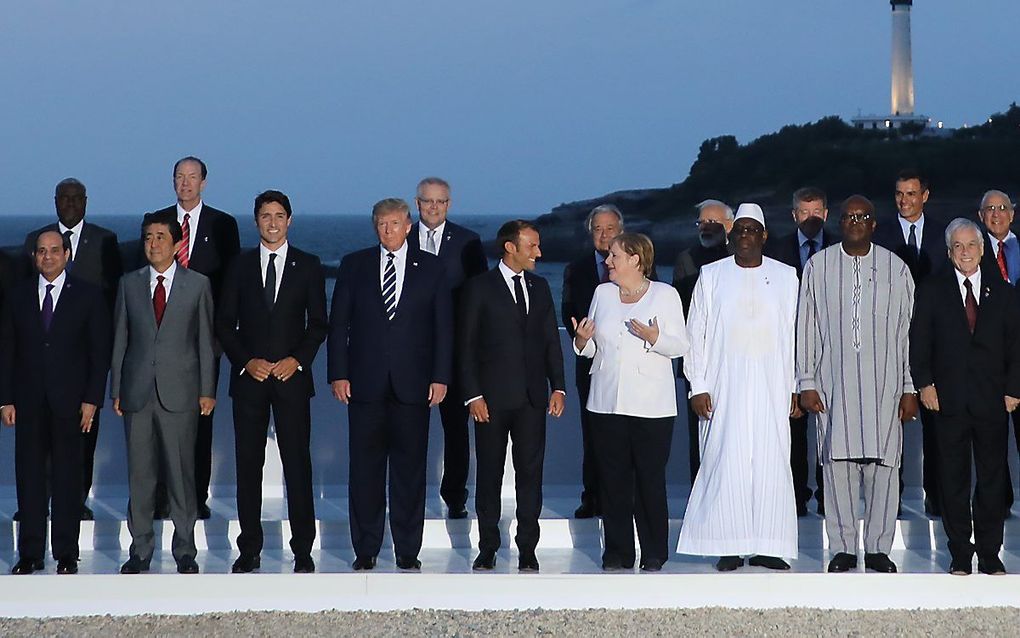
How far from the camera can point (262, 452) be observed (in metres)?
6.48

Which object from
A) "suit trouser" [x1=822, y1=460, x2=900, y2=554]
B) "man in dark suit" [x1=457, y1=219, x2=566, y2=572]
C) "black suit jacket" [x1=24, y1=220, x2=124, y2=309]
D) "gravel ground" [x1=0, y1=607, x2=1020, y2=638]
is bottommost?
"gravel ground" [x1=0, y1=607, x2=1020, y2=638]

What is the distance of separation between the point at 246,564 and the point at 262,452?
0.47 meters

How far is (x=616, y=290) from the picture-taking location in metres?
6.39

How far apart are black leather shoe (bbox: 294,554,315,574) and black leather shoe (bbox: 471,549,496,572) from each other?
68 cm

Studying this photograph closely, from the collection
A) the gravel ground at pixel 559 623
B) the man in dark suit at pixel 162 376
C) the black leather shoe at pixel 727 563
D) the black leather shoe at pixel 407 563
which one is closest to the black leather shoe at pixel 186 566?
the man in dark suit at pixel 162 376

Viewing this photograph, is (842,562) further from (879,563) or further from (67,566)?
(67,566)

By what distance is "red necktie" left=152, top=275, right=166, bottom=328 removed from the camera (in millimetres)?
6320

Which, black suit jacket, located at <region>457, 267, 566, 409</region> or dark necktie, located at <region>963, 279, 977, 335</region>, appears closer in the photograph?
dark necktie, located at <region>963, 279, 977, 335</region>

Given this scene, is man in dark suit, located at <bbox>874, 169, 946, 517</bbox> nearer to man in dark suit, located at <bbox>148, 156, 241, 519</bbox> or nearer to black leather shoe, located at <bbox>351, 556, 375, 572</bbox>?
black leather shoe, located at <bbox>351, 556, 375, 572</bbox>

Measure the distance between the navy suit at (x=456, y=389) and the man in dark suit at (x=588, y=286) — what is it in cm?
42

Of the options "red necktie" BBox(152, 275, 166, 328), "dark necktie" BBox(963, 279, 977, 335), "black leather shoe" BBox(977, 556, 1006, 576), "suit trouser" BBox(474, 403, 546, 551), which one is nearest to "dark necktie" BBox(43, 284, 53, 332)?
"red necktie" BBox(152, 275, 166, 328)

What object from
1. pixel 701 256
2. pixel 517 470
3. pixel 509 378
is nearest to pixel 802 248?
pixel 701 256

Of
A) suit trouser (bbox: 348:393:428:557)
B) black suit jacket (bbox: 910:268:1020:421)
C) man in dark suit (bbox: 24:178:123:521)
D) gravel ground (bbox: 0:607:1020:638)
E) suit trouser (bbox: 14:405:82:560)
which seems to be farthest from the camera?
man in dark suit (bbox: 24:178:123:521)

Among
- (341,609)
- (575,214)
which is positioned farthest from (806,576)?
(575,214)
